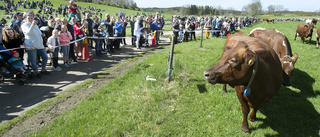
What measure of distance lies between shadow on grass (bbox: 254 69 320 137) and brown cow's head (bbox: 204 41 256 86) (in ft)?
6.30

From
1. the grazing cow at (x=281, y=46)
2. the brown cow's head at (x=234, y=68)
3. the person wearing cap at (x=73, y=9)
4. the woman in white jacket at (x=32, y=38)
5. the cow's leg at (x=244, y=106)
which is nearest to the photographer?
the brown cow's head at (x=234, y=68)

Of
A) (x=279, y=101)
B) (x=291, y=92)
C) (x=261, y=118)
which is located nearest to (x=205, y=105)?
(x=261, y=118)

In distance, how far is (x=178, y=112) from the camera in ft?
14.4

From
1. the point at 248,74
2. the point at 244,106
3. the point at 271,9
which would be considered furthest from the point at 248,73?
the point at 271,9

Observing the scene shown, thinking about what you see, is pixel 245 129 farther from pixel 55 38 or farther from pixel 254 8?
pixel 254 8

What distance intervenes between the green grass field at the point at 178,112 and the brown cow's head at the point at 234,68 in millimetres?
1481

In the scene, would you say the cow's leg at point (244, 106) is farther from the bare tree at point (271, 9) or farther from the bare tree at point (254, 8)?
the bare tree at point (271, 9)

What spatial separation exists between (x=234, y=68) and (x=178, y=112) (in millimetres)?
1995

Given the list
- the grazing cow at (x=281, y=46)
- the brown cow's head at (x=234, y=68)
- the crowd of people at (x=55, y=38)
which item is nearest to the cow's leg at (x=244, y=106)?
the brown cow's head at (x=234, y=68)

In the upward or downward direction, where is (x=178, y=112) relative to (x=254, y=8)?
downward

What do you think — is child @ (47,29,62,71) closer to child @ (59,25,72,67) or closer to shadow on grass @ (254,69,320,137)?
child @ (59,25,72,67)

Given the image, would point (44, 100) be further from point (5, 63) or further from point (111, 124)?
point (111, 124)

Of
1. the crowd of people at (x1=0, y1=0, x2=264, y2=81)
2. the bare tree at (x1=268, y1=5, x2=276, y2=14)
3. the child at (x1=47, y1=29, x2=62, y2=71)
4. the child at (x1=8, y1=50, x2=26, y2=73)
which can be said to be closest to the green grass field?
the crowd of people at (x1=0, y1=0, x2=264, y2=81)

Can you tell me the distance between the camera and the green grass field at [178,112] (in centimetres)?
377
